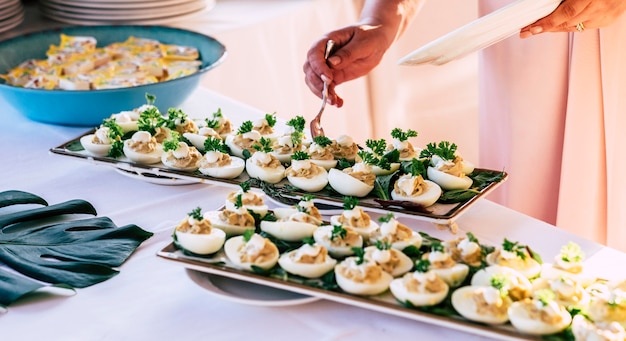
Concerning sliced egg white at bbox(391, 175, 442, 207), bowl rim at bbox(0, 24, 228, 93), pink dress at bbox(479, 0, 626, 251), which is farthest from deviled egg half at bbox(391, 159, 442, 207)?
pink dress at bbox(479, 0, 626, 251)

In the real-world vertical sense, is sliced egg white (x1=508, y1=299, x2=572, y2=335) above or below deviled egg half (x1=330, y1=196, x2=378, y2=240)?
below

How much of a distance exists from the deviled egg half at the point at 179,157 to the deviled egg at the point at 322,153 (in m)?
0.22

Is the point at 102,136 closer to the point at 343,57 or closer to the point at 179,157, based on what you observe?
the point at 179,157

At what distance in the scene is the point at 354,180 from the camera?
4.62ft

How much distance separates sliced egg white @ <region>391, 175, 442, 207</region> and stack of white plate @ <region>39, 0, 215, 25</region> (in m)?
1.54

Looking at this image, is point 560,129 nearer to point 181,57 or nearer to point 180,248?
point 181,57

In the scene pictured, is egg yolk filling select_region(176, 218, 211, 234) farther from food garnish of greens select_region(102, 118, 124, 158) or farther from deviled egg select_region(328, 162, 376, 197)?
food garnish of greens select_region(102, 118, 124, 158)

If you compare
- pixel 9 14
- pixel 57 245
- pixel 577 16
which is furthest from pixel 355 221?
pixel 9 14

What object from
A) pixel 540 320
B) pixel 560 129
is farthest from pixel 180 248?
pixel 560 129

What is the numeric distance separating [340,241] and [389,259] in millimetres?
86

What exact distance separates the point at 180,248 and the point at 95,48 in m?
1.37

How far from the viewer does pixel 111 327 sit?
1194 mm

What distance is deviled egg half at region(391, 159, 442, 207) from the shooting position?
4.47 ft

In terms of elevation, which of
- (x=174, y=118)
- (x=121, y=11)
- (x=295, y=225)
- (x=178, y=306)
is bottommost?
(x=178, y=306)
